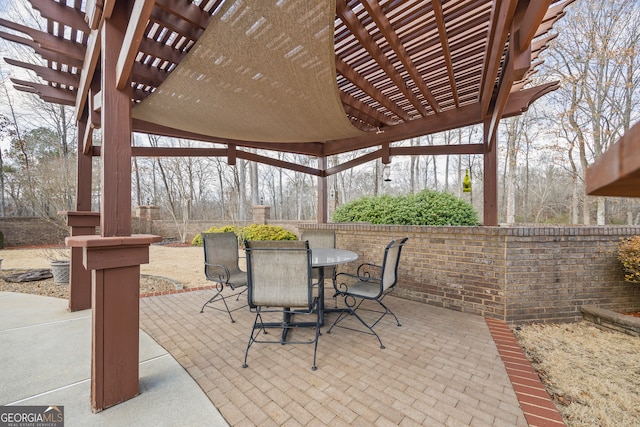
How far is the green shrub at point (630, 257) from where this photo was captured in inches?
137

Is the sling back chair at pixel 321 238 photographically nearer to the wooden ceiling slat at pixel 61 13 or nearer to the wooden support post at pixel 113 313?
the wooden support post at pixel 113 313

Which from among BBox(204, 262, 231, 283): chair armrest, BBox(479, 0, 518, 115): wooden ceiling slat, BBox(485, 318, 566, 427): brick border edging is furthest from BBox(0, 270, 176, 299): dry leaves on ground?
BBox(479, 0, 518, 115): wooden ceiling slat

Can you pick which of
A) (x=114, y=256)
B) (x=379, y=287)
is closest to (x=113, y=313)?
(x=114, y=256)

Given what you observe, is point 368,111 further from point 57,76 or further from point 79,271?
point 79,271

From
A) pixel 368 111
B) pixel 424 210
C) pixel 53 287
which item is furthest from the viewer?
pixel 53 287

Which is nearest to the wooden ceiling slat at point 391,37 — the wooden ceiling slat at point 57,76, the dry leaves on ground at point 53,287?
the wooden ceiling slat at point 57,76

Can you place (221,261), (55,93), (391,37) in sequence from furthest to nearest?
(221,261) → (55,93) → (391,37)

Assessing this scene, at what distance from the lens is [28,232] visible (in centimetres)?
1056

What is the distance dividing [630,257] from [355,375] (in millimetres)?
3929

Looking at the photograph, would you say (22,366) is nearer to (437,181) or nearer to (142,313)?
(142,313)

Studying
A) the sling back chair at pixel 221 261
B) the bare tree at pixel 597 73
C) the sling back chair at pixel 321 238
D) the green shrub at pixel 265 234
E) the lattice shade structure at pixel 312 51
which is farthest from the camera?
the green shrub at pixel 265 234

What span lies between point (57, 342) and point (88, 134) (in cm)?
233

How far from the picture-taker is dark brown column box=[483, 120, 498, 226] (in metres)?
3.84

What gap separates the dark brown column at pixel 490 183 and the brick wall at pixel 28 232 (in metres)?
12.8
